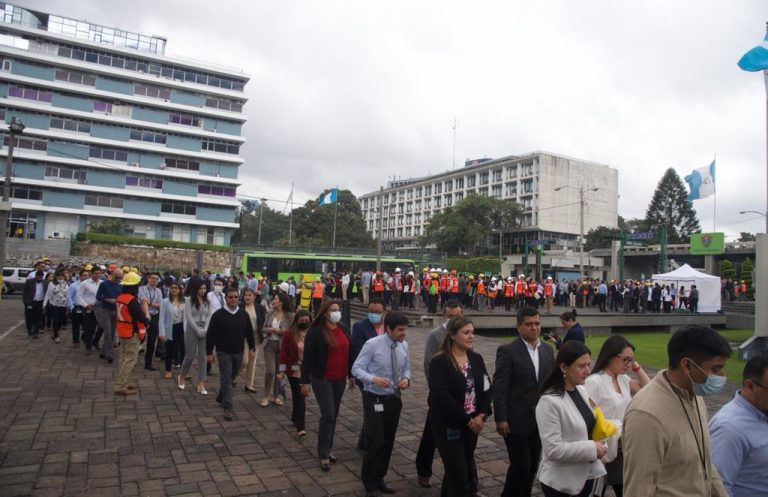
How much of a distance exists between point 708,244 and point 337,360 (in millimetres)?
53884

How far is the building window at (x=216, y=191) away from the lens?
58.4 m

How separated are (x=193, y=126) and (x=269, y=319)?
56044mm

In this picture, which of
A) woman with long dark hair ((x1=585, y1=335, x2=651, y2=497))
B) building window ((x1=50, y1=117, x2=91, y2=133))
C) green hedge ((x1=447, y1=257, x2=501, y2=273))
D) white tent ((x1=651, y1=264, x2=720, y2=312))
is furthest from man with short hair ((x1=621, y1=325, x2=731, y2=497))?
building window ((x1=50, y1=117, x2=91, y2=133))

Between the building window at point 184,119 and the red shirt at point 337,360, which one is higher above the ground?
the building window at point 184,119

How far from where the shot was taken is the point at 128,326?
7.64 meters

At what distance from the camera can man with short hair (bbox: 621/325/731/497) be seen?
2.38m

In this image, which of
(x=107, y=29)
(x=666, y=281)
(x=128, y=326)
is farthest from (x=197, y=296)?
(x=107, y=29)

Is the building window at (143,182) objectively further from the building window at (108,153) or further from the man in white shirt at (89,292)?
the man in white shirt at (89,292)

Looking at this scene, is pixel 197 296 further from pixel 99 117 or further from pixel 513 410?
pixel 99 117

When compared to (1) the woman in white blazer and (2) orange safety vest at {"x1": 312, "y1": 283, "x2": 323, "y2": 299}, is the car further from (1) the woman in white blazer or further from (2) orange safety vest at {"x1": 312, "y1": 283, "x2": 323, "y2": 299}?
(1) the woman in white blazer

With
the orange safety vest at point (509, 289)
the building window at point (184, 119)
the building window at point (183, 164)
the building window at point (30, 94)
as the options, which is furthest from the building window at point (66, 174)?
the orange safety vest at point (509, 289)

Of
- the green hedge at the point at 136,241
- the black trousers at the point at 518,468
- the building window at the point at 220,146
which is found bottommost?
the black trousers at the point at 518,468

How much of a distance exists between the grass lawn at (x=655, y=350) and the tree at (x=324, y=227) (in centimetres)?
4520

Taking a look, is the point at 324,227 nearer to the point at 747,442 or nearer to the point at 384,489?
the point at 384,489
